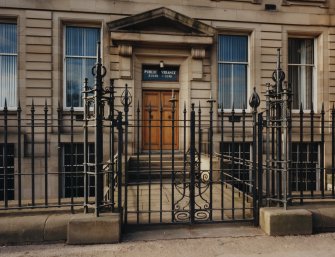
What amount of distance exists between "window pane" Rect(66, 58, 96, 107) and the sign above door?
2.23 m

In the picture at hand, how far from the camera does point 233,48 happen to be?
12.5 metres

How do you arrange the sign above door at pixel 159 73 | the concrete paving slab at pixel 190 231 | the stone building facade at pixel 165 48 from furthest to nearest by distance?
1. the sign above door at pixel 159 73
2. the stone building facade at pixel 165 48
3. the concrete paving slab at pixel 190 231

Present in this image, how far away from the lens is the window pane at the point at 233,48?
40.7 feet

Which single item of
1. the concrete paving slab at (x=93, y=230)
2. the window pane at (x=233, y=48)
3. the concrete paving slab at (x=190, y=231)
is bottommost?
the concrete paving slab at (x=190, y=231)

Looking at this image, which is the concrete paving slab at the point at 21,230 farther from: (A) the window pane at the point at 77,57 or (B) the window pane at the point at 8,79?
(B) the window pane at the point at 8,79

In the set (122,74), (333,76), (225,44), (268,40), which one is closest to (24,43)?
(122,74)

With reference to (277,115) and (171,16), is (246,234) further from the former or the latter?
(171,16)

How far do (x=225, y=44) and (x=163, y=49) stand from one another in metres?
2.66

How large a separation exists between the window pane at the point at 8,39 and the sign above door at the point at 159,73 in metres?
4.96

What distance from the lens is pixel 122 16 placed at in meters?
11.5

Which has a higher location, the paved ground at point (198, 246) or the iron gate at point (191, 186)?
the iron gate at point (191, 186)

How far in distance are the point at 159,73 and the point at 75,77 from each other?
3.30 m

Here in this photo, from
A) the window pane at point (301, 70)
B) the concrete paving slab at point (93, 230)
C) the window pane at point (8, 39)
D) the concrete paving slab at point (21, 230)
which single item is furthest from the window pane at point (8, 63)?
the window pane at point (301, 70)

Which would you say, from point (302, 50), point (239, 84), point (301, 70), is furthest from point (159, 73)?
point (302, 50)
